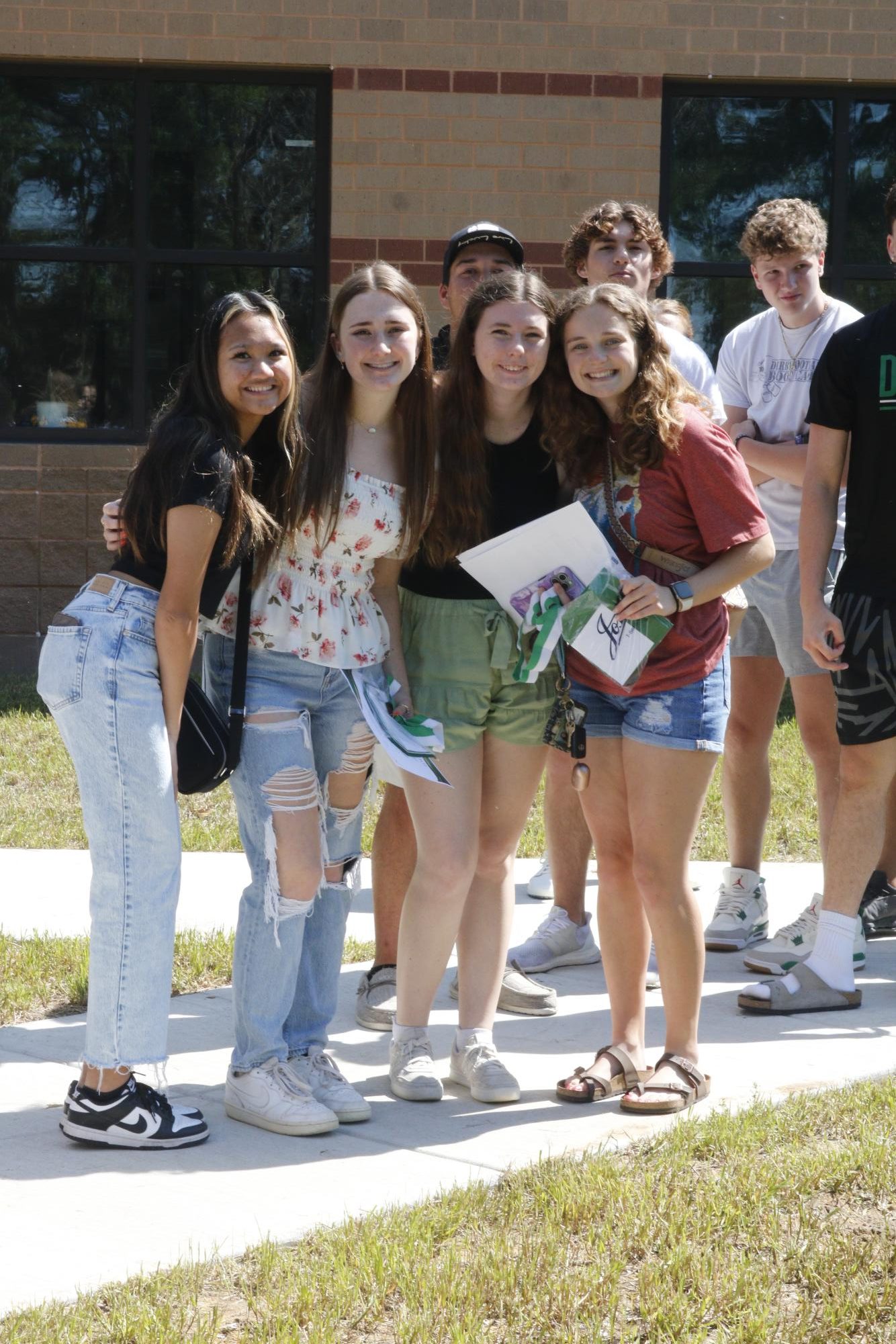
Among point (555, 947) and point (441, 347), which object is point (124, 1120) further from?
point (441, 347)

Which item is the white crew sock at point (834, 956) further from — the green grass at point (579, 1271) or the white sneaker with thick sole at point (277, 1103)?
the white sneaker with thick sole at point (277, 1103)

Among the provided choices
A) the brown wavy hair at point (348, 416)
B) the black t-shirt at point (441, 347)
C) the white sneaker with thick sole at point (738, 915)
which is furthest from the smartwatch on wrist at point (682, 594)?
the white sneaker with thick sole at point (738, 915)

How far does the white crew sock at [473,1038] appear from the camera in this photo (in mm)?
4051

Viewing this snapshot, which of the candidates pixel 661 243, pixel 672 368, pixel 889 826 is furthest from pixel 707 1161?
pixel 661 243

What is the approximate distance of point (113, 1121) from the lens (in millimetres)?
3619

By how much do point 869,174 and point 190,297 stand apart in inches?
170

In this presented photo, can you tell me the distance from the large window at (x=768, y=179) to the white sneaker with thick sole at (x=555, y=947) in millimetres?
5806

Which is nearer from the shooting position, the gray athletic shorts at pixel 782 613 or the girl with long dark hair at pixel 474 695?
the girl with long dark hair at pixel 474 695

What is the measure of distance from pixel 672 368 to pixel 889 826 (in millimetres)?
2495

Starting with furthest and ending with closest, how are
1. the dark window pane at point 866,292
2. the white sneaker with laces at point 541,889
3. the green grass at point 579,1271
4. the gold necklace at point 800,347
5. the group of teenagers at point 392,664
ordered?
the dark window pane at point 866,292
the white sneaker with laces at point 541,889
the gold necklace at point 800,347
the group of teenagers at point 392,664
the green grass at point 579,1271

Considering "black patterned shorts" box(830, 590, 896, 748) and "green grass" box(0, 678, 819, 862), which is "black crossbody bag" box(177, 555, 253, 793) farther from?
"green grass" box(0, 678, 819, 862)

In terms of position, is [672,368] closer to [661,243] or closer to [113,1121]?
[661,243]

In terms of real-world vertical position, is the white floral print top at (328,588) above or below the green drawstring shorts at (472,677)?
above

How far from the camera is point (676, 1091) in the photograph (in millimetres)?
3904
